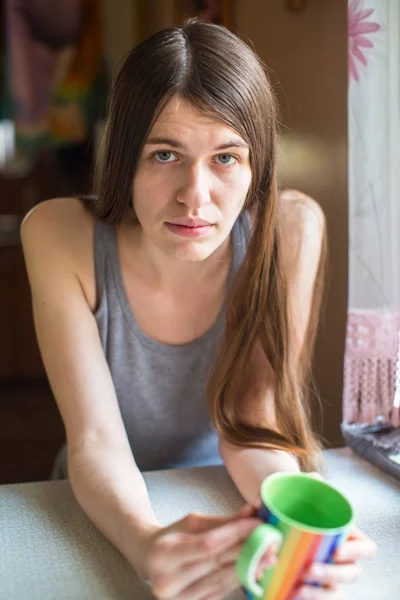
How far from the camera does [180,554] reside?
68 centimetres

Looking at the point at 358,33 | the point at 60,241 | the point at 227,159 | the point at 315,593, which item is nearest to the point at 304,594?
the point at 315,593

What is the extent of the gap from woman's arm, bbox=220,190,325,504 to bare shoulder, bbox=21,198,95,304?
303mm

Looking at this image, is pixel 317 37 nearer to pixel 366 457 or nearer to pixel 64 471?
pixel 366 457

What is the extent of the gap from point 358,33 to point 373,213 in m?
0.29

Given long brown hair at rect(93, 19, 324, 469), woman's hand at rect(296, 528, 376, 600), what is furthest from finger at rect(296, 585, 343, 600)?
long brown hair at rect(93, 19, 324, 469)

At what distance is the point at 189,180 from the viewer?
925mm

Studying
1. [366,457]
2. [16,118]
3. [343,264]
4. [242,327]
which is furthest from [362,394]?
[16,118]

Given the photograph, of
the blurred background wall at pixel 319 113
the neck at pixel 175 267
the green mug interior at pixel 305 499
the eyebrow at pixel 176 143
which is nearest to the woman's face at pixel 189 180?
the eyebrow at pixel 176 143

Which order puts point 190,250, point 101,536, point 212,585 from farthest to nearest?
point 190,250 < point 101,536 < point 212,585

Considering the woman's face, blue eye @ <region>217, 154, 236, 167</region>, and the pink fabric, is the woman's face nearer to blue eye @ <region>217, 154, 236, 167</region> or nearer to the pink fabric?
blue eye @ <region>217, 154, 236, 167</region>

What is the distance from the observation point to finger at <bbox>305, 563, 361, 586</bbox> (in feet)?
2.04

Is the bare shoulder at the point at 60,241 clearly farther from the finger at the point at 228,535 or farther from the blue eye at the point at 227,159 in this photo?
the finger at the point at 228,535

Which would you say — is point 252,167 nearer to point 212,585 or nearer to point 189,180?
point 189,180

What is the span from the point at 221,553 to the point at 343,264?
2.82 feet
